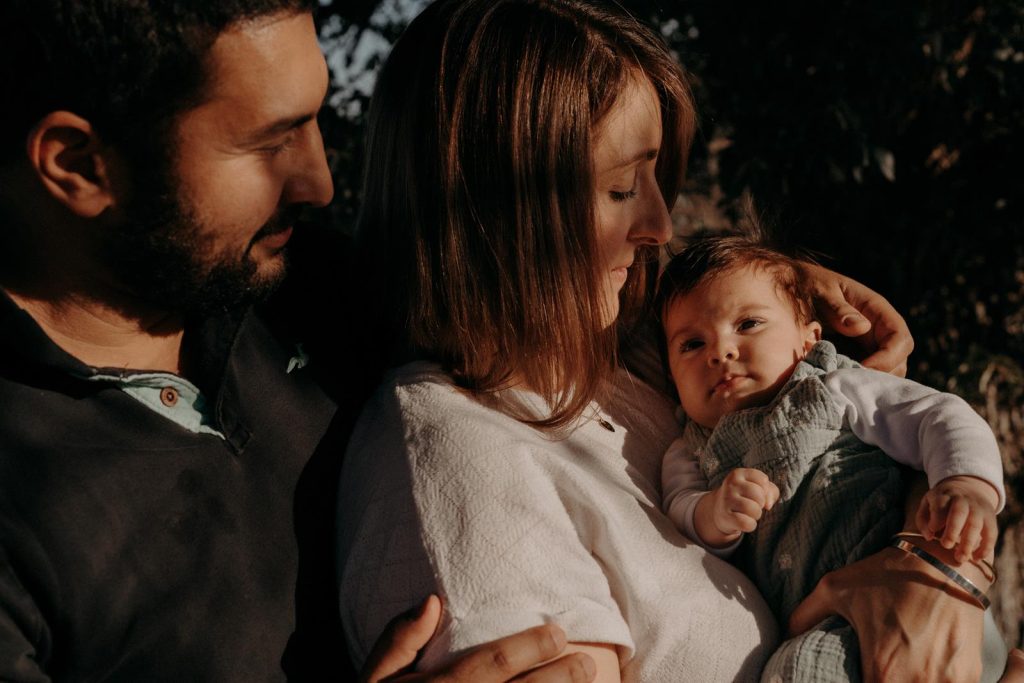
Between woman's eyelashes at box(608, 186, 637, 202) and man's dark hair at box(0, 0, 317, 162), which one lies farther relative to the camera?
woman's eyelashes at box(608, 186, 637, 202)

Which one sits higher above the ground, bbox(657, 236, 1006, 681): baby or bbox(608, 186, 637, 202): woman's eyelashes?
bbox(608, 186, 637, 202): woman's eyelashes

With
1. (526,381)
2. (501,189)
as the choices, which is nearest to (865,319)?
(526,381)

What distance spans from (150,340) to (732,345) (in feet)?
4.14

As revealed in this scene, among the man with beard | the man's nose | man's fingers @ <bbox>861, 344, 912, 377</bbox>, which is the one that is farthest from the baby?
the man's nose

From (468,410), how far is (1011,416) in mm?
2530

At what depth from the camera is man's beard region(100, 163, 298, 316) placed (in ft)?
5.67

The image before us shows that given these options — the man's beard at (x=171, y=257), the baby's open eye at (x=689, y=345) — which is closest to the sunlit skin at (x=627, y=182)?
the baby's open eye at (x=689, y=345)

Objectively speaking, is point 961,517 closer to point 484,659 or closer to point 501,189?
point 484,659

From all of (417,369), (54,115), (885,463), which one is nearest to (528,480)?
(417,369)

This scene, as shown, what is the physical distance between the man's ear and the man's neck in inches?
6.9

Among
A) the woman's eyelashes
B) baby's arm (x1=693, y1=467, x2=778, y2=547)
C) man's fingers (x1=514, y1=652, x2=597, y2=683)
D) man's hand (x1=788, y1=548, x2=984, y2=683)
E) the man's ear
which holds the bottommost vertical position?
man's hand (x1=788, y1=548, x2=984, y2=683)

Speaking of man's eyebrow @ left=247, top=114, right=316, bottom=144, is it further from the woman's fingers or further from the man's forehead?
the woman's fingers

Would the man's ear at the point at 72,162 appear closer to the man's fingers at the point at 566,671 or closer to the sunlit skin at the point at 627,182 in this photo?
the sunlit skin at the point at 627,182

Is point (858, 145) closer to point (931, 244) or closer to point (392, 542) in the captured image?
point (931, 244)
